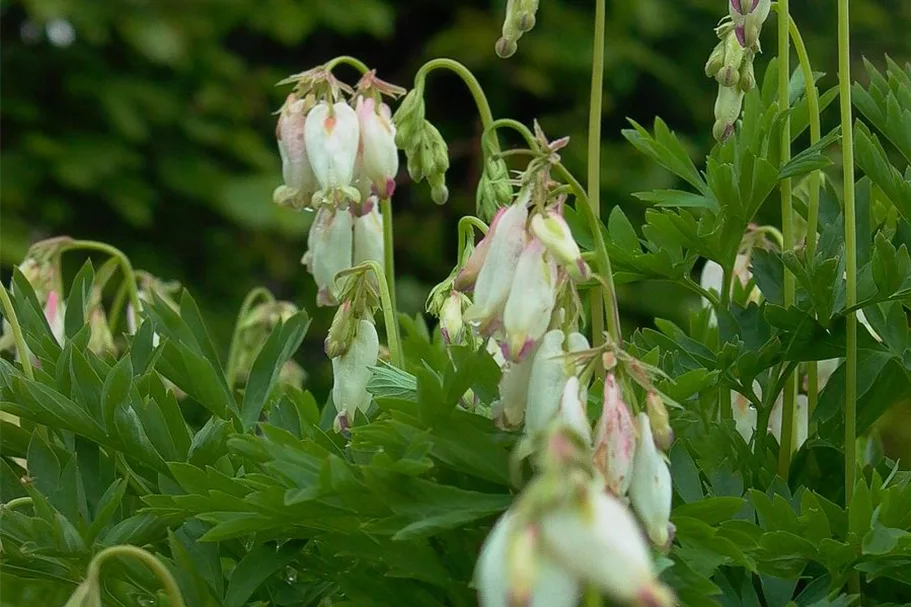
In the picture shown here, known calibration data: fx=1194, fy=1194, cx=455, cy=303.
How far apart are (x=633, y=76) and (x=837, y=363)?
7.88 feet

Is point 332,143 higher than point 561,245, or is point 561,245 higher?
point 332,143

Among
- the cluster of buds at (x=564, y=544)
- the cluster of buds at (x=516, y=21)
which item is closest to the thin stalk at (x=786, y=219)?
the cluster of buds at (x=516, y=21)

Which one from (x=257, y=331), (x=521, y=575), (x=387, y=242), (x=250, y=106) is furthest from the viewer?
(x=250, y=106)

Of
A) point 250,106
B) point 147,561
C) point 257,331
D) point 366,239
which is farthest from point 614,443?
point 250,106

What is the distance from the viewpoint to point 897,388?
3.37 ft

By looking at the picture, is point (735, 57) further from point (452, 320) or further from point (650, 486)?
point (650, 486)

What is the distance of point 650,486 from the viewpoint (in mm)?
645

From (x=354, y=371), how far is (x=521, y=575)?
0.51 meters

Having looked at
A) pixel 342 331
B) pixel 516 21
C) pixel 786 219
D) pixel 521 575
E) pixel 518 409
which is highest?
pixel 516 21

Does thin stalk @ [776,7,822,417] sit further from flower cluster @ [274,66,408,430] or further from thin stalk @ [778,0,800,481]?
flower cluster @ [274,66,408,430]

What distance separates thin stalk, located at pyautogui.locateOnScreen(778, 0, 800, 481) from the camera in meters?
1.00

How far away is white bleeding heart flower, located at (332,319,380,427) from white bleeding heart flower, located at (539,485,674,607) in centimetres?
49

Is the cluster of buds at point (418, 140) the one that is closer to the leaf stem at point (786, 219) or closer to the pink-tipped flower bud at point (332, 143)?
the pink-tipped flower bud at point (332, 143)

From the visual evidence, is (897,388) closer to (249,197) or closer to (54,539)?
(54,539)
